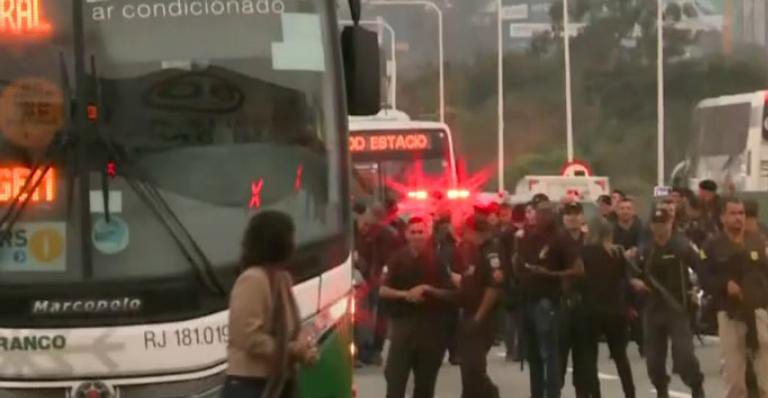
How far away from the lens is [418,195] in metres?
31.7

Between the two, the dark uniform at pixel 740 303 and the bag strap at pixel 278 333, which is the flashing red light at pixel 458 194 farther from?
the bag strap at pixel 278 333

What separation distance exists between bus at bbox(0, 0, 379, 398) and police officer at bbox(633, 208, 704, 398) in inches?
266

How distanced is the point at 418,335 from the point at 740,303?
7.73 feet

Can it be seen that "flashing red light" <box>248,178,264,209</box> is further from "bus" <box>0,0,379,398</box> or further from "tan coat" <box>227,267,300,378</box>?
"tan coat" <box>227,267,300,378</box>

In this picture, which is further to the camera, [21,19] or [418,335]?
[418,335]

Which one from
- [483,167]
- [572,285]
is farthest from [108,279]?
[483,167]

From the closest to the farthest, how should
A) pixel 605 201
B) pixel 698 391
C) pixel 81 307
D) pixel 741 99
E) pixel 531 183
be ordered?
pixel 81 307
pixel 698 391
pixel 605 201
pixel 741 99
pixel 531 183

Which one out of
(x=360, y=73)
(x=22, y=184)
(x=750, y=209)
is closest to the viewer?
(x=22, y=184)

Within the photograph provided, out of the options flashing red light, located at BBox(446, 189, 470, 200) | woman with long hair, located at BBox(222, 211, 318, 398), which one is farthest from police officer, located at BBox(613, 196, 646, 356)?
woman with long hair, located at BBox(222, 211, 318, 398)

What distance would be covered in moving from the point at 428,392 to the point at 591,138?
7106 cm

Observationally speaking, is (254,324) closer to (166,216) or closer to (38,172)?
(166,216)

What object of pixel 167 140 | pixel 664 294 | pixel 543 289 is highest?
pixel 167 140

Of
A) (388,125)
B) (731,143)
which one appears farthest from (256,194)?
(731,143)

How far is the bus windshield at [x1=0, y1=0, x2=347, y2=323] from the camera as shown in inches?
382
